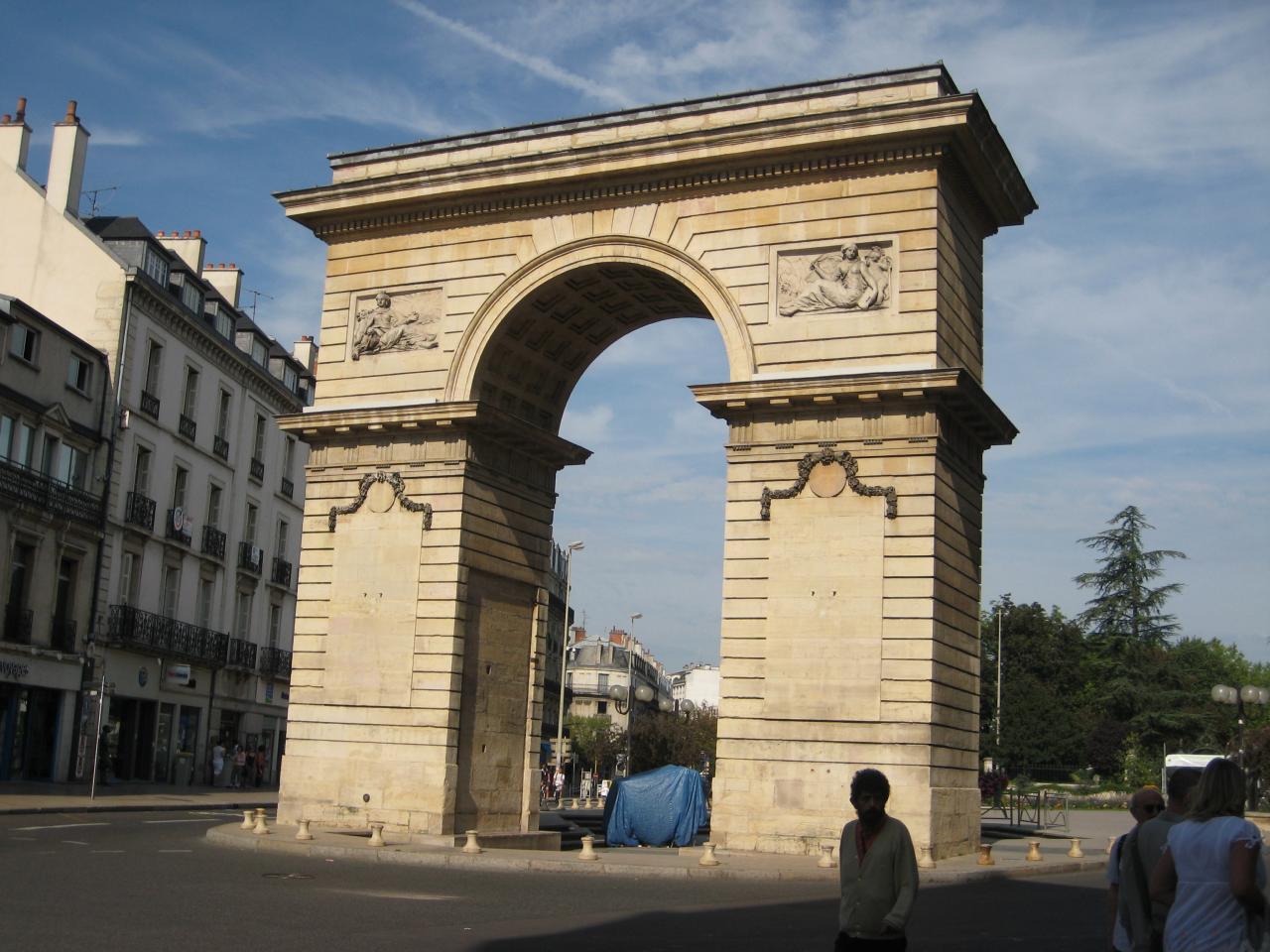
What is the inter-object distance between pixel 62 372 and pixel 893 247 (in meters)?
25.4

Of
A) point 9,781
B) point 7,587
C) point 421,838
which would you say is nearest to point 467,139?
point 421,838

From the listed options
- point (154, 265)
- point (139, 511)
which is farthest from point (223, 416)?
point (139, 511)

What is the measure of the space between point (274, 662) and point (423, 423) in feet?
97.5

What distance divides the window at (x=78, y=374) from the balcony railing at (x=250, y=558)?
469 inches

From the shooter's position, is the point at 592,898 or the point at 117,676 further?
the point at 117,676

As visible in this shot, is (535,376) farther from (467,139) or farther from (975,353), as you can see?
(975,353)

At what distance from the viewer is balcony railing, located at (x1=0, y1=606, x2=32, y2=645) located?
38.5m

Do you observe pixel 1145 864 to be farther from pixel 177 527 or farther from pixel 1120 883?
pixel 177 527

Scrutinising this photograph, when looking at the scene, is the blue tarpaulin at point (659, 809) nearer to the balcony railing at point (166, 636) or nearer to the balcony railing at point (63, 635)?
the balcony railing at point (63, 635)

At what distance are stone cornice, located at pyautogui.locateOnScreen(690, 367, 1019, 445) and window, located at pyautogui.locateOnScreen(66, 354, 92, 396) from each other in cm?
2260

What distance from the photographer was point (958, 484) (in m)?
26.3

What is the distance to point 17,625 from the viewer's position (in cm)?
3888

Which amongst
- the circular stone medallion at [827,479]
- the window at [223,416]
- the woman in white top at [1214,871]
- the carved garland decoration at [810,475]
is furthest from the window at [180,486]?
the woman in white top at [1214,871]

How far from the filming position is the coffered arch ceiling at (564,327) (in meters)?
28.8
